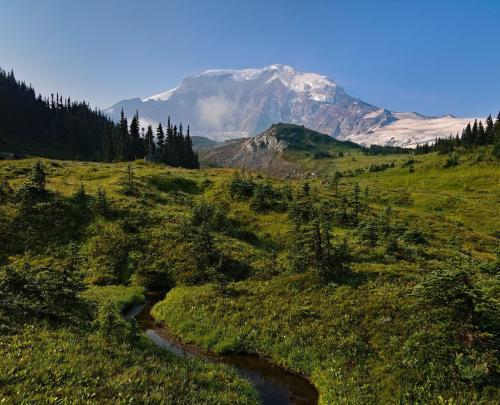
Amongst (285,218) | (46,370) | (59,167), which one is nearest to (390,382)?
(46,370)

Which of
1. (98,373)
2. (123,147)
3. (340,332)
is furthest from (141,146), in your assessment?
(98,373)

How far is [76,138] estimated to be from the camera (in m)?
184

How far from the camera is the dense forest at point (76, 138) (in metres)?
130

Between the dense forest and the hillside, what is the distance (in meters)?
78.7

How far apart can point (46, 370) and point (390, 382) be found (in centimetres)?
1327

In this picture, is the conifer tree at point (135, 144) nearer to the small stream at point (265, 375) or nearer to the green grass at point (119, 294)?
the green grass at point (119, 294)

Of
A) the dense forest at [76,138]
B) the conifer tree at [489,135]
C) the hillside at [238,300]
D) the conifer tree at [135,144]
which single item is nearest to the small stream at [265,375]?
the hillside at [238,300]

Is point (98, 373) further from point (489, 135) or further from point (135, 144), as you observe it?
point (489, 135)

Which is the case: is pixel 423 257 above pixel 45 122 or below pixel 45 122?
below

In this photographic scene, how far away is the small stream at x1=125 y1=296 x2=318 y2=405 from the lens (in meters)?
15.1

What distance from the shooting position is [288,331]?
19.1m

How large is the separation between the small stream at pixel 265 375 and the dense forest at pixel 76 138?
98.1 m

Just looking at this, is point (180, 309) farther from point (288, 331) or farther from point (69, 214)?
point (69, 214)

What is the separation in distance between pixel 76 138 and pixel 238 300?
19018 cm
